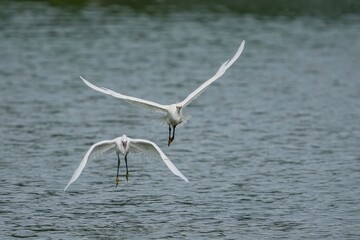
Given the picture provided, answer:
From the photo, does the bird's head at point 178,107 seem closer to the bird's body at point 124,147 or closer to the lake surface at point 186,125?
the bird's body at point 124,147

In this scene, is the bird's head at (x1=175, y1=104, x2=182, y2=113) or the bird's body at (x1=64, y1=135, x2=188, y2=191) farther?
the bird's head at (x1=175, y1=104, x2=182, y2=113)

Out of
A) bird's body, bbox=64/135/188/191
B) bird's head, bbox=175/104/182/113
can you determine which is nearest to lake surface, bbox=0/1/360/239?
bird's body, bbox=64/135/188/191

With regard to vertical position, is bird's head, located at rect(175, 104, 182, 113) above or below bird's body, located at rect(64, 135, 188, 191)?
above

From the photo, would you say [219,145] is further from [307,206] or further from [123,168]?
[307,206]

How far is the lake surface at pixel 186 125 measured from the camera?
21453 millimetres

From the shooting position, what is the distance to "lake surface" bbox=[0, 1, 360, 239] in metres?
21.5

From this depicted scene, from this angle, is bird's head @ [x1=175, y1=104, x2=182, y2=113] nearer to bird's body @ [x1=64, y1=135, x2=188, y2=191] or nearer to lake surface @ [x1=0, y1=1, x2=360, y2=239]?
bird's body @ [x1=64, y1=135, x2=188, y2=191]

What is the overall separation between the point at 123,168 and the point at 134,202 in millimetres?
3347

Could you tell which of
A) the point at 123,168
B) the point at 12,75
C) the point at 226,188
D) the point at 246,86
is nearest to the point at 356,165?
the point at 226,188

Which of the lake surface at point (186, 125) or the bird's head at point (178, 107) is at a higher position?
the bird's head at point (178, 107)

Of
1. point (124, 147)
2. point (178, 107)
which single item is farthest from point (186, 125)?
point (124, 147)

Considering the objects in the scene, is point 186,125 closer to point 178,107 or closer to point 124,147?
point 178,107

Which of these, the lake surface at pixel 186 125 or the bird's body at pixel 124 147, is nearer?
the bird's body at pixel 124 147

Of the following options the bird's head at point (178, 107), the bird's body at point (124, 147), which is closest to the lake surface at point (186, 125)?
the bird's body at point (124, 147)
